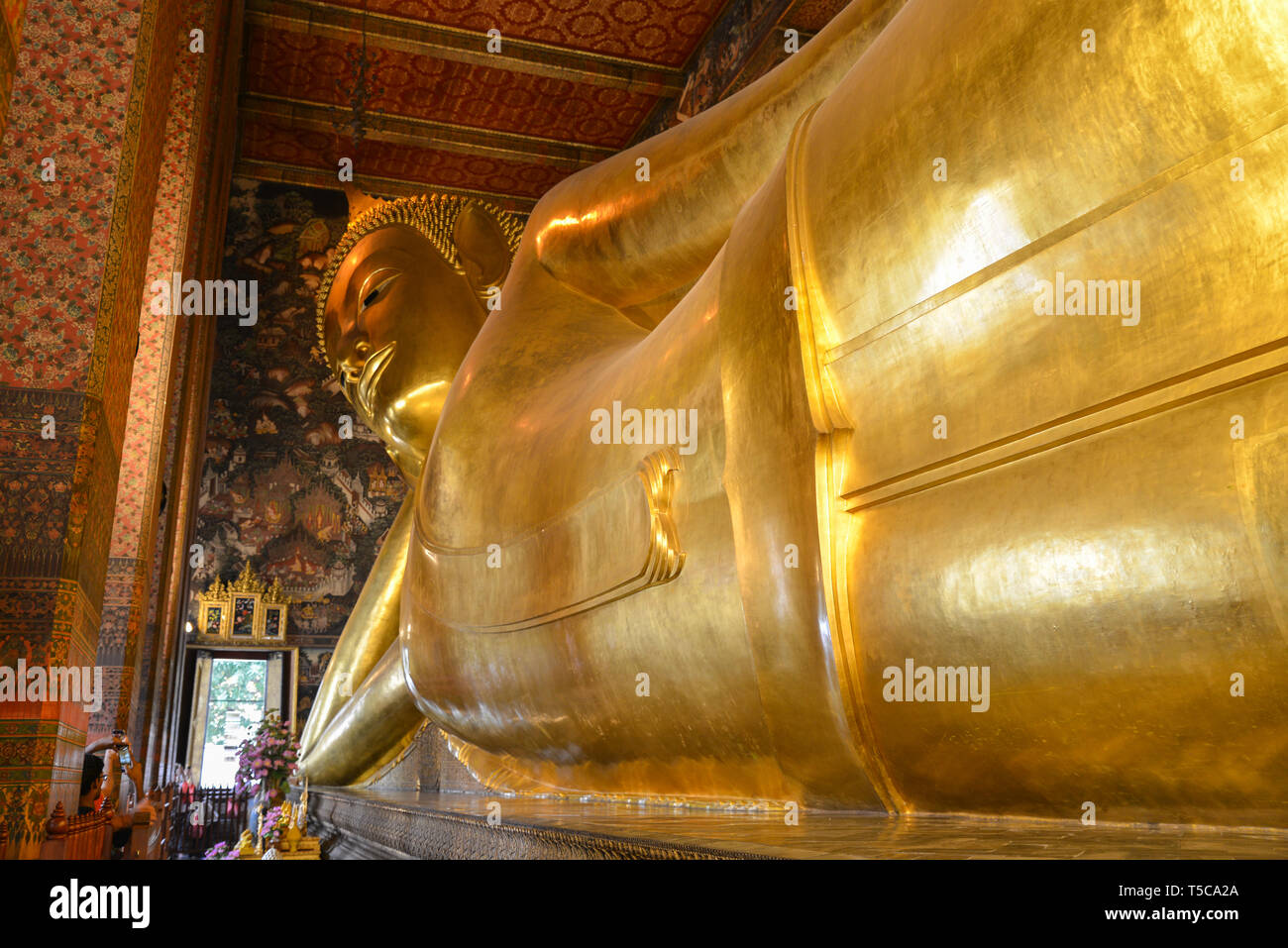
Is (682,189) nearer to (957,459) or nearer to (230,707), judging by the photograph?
(957,459)

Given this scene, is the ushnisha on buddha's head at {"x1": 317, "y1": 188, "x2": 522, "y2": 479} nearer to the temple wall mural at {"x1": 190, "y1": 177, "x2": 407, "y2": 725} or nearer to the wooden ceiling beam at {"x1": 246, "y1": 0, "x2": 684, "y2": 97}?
the wooden ceiling beam at {"x1": 246, "y1": 0, "x2": 684, "y2": 97}

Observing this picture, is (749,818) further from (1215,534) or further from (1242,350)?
(1242,350)

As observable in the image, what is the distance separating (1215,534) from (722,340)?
0.69 meters

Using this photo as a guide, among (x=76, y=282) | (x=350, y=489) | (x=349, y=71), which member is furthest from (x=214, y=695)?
(x=76, y=282)

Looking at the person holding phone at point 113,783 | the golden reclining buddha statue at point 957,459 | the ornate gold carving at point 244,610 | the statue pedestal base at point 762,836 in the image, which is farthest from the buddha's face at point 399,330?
the ornate gold carving at point 244,610

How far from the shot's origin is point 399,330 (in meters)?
2.95

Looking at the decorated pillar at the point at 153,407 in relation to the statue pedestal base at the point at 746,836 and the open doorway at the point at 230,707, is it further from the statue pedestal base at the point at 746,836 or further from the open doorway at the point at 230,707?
the statue pedestal base at the point at 746,836

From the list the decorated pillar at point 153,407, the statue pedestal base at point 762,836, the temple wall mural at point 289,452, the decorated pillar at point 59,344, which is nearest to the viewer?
the statue pedestal base at point 762,836

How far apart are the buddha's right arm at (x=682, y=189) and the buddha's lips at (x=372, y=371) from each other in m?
0.77

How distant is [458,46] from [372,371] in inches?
215

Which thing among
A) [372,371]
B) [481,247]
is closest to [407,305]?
[372,371]

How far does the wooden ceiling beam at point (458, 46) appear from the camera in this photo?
23.6 ft

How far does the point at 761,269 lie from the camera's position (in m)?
1.28

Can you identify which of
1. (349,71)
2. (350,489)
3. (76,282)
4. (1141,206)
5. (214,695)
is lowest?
(214,695)
